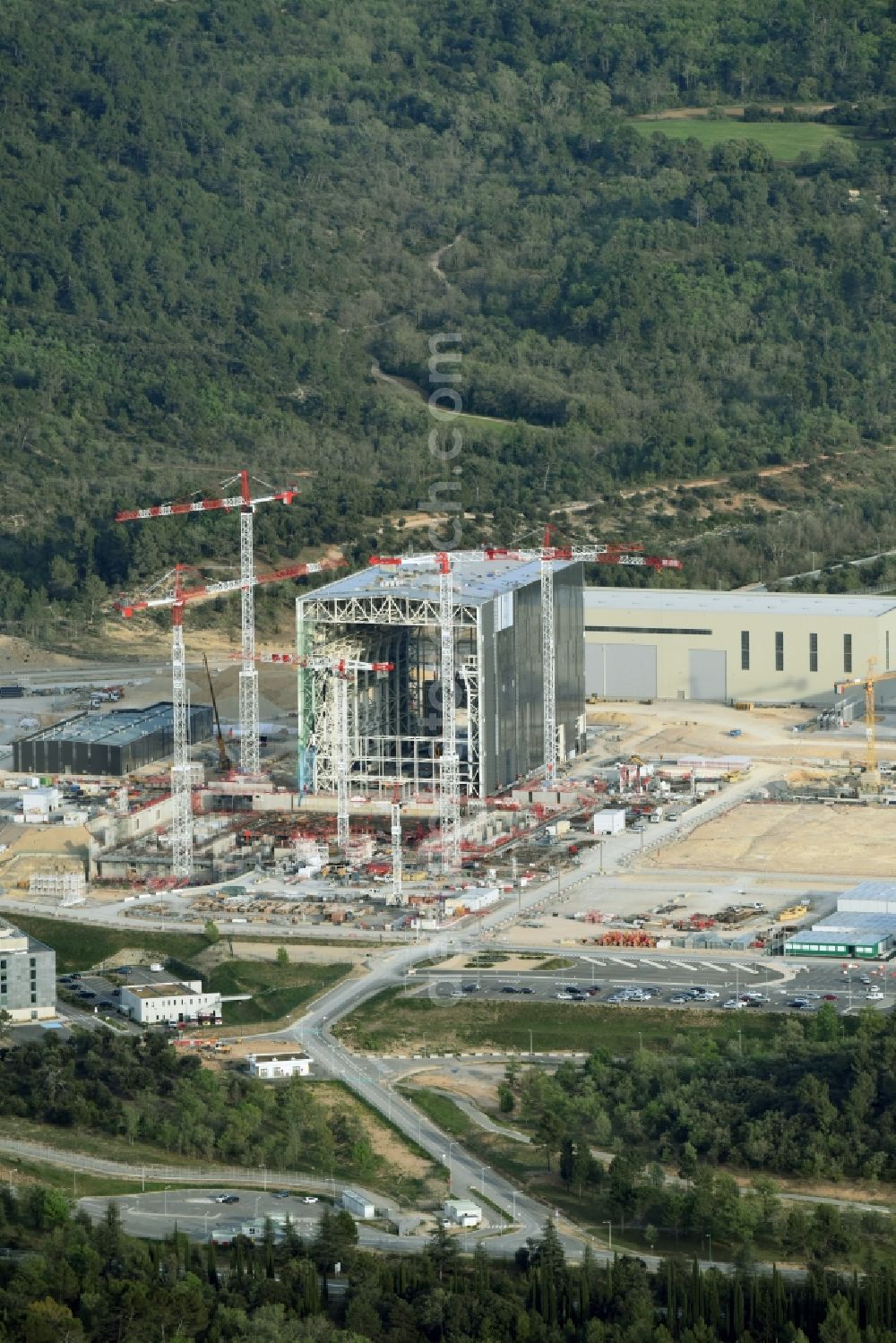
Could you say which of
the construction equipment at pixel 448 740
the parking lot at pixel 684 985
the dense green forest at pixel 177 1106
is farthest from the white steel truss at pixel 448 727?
the dense green forest at pixel 177 1106

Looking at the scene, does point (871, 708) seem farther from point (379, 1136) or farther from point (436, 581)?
point (379, 1136)

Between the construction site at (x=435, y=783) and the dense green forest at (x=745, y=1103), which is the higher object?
the construction site at (x=435, y=783)

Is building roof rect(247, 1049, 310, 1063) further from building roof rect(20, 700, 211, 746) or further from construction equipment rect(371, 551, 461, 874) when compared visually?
building roof rect(20, 700, 211, 746)

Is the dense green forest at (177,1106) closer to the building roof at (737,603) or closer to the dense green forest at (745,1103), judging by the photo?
the dense green forest at (745,1103)

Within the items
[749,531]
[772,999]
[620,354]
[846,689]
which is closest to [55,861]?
[772,999]

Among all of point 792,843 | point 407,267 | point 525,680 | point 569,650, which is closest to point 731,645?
point 569,650

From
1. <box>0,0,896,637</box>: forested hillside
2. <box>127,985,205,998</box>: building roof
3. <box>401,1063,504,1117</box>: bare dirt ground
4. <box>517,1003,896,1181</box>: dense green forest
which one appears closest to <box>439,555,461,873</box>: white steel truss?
<box>127,985,205,998</box>: building roof
